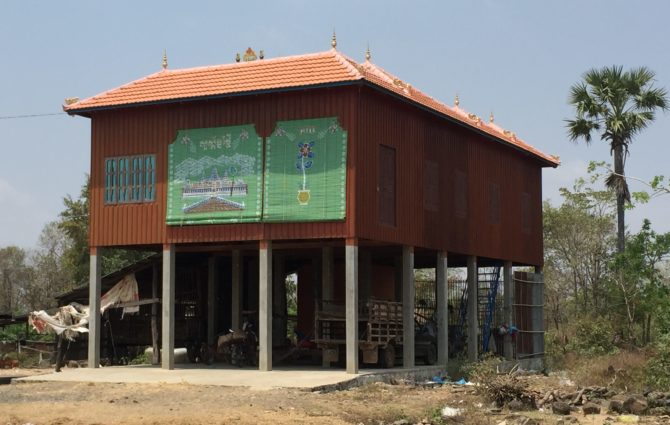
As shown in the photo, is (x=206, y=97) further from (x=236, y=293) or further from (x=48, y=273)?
(x=48, y=273)

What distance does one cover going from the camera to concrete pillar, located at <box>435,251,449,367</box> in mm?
32219

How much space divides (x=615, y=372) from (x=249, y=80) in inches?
493

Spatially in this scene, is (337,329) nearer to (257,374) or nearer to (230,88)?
(257,374)

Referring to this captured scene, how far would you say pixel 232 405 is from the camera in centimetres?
2127

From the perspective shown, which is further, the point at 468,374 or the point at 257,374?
the point at 468,374

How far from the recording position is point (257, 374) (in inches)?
1068

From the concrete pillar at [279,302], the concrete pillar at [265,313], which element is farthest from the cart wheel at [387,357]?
the concrete pillar at [279,302]

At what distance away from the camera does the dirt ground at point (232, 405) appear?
19531mm

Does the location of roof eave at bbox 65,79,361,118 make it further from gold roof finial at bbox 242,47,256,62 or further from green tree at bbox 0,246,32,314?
green tree at bbox 0,246,32,314

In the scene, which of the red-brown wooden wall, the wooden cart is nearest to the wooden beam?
the red-brown wooden wall

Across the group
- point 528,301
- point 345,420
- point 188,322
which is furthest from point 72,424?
point 528,301

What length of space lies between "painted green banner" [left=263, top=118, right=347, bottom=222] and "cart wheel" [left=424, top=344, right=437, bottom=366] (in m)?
7.09

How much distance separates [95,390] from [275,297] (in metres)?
11.8

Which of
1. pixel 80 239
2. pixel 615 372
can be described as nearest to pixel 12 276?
pixel 80 239
